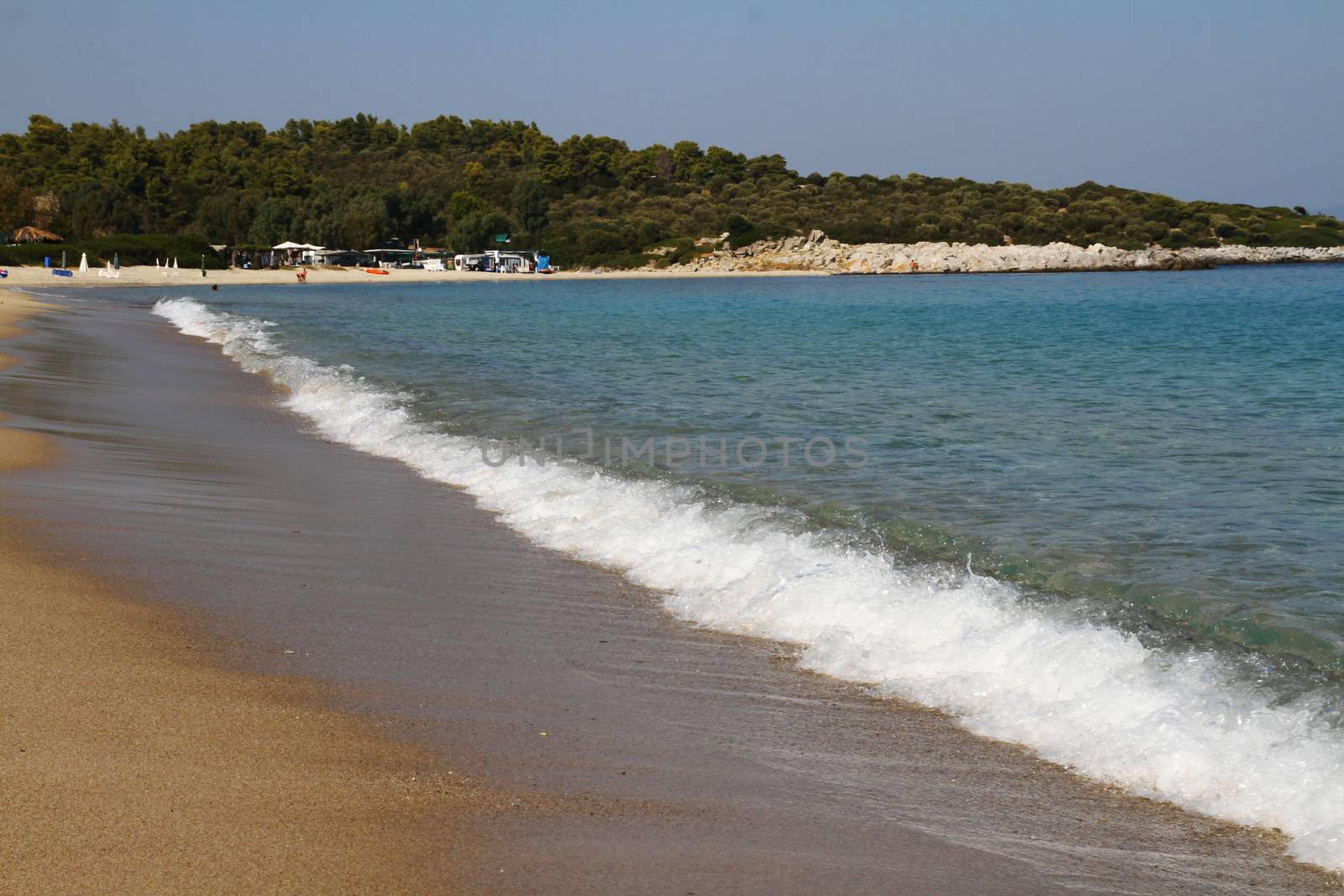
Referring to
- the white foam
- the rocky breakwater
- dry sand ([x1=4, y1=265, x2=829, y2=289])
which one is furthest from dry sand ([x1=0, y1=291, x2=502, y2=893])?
the rocky breakwater

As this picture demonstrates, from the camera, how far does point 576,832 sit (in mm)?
3705

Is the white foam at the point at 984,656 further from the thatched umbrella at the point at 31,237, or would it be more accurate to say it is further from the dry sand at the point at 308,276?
the thatched umbrella at the point at 31,237

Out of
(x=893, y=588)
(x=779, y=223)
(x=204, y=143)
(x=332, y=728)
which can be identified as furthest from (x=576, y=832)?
(x=204, y=143)

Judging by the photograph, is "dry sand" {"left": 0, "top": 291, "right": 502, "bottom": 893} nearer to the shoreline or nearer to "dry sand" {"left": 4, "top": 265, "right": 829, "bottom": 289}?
"dry sand" {"left": 4, "top": 265, "right": 829, "bottom": 289}

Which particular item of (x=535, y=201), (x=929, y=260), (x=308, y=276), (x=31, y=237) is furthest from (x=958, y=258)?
(x=31, y=237)

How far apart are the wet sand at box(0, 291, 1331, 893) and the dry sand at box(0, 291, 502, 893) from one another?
19 centimetres

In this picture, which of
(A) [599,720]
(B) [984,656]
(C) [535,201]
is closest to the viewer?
(A) [599,720]

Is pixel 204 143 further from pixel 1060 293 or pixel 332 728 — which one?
pixel 332 728

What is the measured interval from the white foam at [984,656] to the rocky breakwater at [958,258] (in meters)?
101

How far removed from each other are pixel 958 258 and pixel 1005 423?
9908cm

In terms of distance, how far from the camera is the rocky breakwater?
4203 inches

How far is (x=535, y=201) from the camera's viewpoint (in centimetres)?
11900

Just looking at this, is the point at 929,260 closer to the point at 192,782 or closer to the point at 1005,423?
the point at 1005,423

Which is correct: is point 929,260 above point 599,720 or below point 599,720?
above
